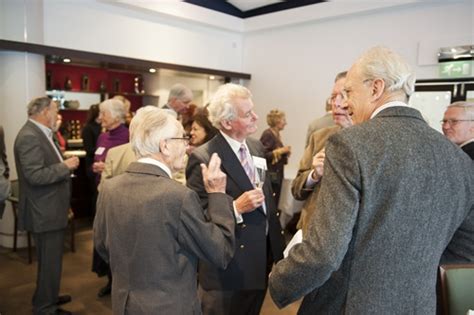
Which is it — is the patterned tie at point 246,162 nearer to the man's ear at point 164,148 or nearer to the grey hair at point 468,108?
the man's ear at point 164,148

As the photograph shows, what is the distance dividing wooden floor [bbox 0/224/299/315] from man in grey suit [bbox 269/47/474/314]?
→ 2.31m

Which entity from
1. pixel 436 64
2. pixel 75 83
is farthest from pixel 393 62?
pixel 75 83

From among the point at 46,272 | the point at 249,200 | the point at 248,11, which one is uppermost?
the point at 248,11

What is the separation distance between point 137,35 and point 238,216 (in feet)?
15.5

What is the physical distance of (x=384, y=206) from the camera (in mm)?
1043

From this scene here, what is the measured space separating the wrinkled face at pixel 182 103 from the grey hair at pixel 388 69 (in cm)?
268

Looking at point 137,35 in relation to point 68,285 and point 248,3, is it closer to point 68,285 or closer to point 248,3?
point 248,3

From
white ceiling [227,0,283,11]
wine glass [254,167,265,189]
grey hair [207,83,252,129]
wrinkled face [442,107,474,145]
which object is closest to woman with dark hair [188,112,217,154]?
grey hair [207,83,252,129]

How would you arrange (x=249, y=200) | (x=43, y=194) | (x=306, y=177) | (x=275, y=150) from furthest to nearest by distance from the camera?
(x=275, y=150), (x=43, y=194), (x=306, y=177), (x=249, y=200)

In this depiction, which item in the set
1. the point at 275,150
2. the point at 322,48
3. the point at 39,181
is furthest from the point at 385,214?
the point at 322,48

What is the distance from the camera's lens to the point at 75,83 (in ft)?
23.2

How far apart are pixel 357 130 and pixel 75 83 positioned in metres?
6.97

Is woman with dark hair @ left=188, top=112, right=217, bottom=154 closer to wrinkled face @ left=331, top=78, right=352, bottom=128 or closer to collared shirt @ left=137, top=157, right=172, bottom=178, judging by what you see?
wrinkled face @ left=331, top=78, right=352, bottom=128

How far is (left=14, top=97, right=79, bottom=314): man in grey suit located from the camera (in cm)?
282
